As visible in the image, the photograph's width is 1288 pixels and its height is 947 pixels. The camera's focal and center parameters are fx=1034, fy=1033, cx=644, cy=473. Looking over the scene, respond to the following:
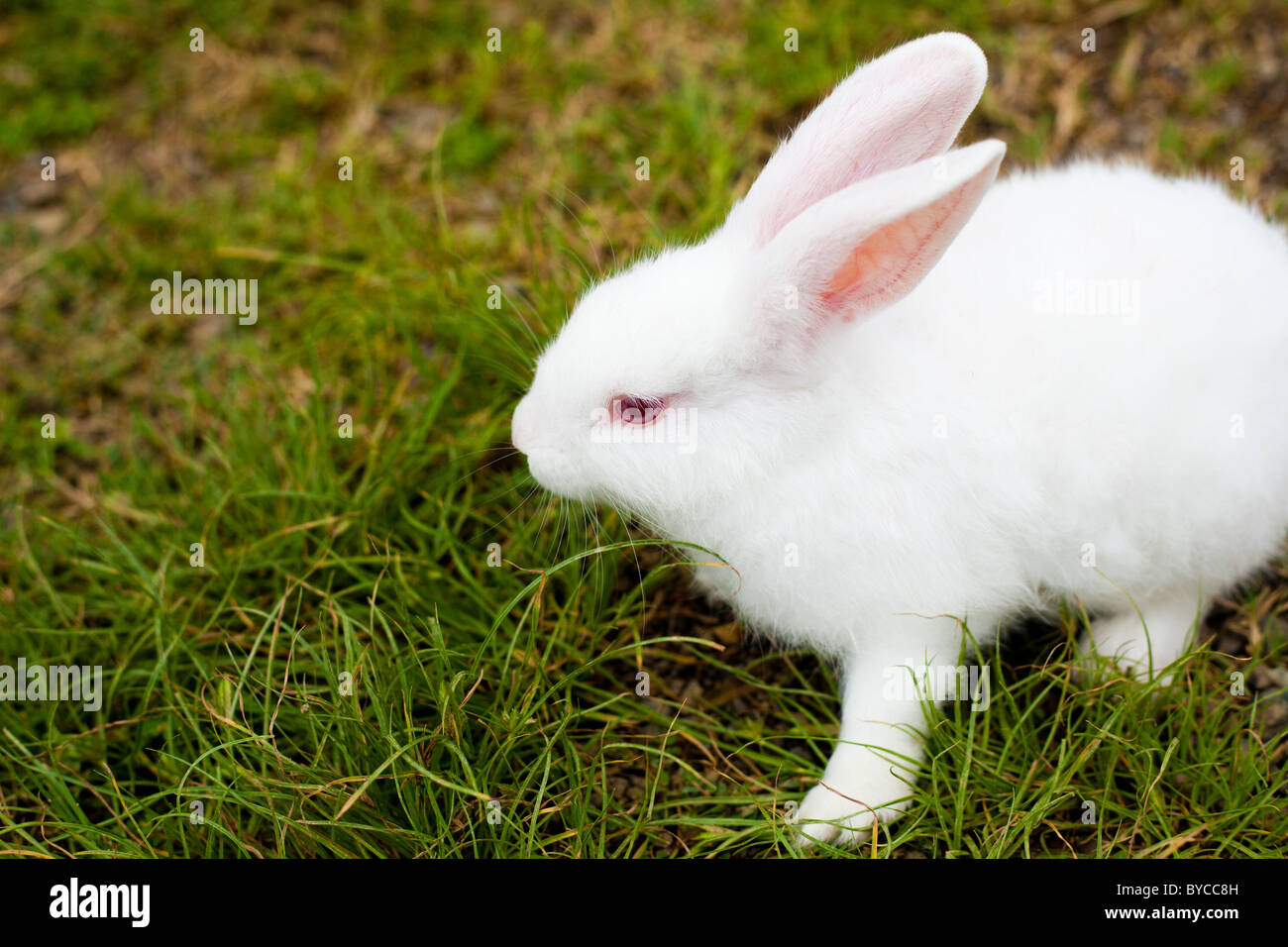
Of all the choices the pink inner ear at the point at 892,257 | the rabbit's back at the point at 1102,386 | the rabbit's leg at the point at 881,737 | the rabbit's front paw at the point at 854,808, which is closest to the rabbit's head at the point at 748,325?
the pink inner ear at the point at 892,257

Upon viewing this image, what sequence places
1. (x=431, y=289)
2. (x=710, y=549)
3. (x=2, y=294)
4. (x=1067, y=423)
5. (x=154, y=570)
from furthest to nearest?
(x=2, y=294) < (x=431, y=289) < (x=154, y=570) < (x=710, y=549) < (x=1067, y=423)

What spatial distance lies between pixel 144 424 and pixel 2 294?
122 centimetres

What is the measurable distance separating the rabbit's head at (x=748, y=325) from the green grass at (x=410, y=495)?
38 centimetres

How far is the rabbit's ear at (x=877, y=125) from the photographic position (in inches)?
96.0

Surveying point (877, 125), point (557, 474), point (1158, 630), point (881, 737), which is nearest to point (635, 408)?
point (557, 474)

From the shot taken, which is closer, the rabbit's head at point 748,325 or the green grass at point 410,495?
the rabbit's head at point 748,325

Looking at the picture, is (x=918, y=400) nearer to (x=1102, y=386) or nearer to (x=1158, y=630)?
(x=1102, y=386)

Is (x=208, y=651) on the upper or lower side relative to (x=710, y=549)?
lower

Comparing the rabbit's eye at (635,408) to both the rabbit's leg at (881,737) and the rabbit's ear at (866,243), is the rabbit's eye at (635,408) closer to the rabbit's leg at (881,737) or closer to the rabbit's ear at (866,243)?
the rabbit's ear at (866,243)

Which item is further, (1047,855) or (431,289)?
(431,289)

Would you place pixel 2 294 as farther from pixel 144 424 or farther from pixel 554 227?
pixel 554 227

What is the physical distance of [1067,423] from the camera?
2482mm
